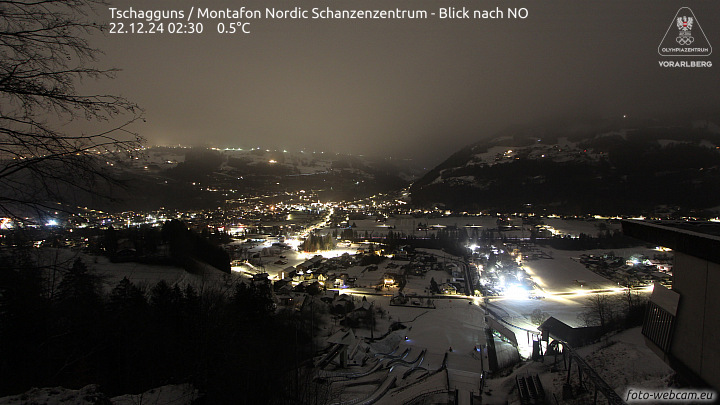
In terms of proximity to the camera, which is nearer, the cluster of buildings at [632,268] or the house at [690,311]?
the house at [690,311]

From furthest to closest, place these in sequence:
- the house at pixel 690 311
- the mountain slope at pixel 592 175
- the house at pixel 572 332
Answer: the mountain slope at pixel 592 175 < the house at pixel 572 332 < the house at pixel 690 311

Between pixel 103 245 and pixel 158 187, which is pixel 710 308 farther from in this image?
pixel 158 187

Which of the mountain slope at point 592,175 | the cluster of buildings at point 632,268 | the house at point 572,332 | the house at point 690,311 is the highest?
the mountain slope at point 592,175

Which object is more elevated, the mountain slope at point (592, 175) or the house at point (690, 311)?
the mountain slope at point (592, 175)

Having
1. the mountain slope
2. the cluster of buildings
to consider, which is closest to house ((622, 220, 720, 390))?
the cluster of buildings

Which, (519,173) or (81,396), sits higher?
(519,173)

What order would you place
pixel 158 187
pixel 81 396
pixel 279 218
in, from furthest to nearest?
pixel 158 187 → pixel 279 218 → pixel 81 396

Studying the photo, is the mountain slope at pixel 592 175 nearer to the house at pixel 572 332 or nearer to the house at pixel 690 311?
the house at pixel 572 332

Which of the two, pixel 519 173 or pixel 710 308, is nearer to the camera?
pixel 710 308

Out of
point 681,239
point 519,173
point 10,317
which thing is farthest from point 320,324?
point 519,173

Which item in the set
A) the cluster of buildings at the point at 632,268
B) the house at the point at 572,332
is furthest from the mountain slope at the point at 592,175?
the house at the point at 572,332

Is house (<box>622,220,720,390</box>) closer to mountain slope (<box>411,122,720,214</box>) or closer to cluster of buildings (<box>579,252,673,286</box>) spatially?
cluster of buildings (<box>579,252,673,286</box>)
